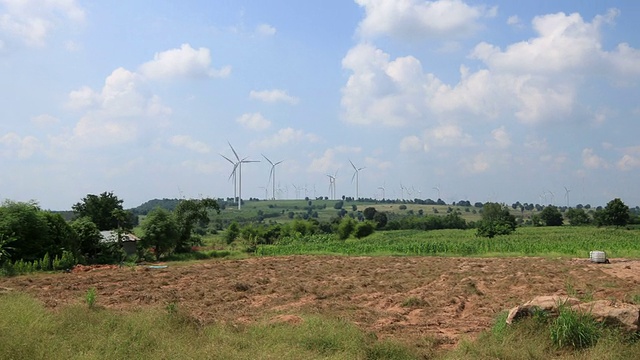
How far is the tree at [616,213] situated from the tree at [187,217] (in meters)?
48.2

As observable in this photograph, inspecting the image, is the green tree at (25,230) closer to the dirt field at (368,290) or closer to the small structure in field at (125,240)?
the dirt field at (368,290)

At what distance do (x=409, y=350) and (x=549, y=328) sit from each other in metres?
2.48

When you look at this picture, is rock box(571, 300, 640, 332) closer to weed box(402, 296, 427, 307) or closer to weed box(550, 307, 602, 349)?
weed box(550, 307, 602, 349)

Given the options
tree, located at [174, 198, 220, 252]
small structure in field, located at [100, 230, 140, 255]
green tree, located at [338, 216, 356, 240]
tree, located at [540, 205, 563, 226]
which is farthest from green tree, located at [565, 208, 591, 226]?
small structure in field, located at [100, 230, 140, 255]

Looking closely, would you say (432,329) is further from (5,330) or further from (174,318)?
(5,330)

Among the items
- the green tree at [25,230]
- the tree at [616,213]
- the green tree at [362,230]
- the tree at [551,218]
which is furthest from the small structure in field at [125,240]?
the tree at [551,218]

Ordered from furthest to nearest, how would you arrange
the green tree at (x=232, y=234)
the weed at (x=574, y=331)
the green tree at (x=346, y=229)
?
1. the green tree at (x=346, y=229)
2. the green tree at (x=232, y=234)
3. the weed at (x=574, y=331)

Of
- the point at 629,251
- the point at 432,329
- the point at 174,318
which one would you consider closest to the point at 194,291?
the point at 174,318

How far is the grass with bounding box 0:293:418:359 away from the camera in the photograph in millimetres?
7559

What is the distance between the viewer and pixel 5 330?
307 inches

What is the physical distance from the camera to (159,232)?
3488cm

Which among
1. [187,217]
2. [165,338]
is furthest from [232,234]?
[165,338]

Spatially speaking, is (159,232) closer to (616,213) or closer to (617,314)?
(617,314)

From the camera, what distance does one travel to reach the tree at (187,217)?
3969 centimetres
